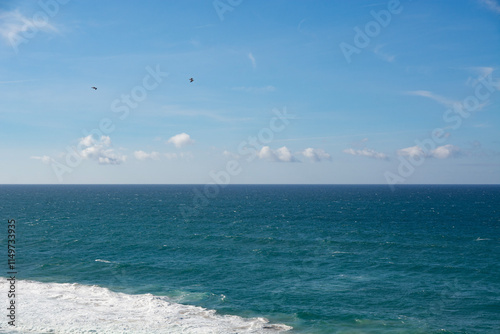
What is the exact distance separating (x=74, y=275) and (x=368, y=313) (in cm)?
4002

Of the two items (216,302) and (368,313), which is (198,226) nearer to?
(216,302)

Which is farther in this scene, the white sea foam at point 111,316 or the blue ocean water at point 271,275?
the blue ocean water at point 271,275

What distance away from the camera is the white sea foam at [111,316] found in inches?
1309

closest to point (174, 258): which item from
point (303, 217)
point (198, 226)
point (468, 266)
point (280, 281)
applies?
point (280, 281)

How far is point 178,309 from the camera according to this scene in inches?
1519

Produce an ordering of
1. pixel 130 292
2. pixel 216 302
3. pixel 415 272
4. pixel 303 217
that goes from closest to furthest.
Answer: pixel 216 302 → pixel 130 292 → pixel 415 272 → pixel 303 217

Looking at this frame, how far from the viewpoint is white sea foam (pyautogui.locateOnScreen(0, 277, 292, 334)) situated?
33.2 m

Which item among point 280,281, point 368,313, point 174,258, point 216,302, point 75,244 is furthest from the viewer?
point 75,244

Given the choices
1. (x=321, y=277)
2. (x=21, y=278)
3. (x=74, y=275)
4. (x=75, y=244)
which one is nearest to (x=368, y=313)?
(x=321, y=277)

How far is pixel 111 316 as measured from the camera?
118 feet

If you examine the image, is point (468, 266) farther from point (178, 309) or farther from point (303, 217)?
Answer: point (303, 217)

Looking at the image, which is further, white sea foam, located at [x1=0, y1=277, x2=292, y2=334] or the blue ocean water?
the blue ocean water

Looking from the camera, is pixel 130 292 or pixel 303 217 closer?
pixel 130 292

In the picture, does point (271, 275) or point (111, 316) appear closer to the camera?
point (111, 316)
